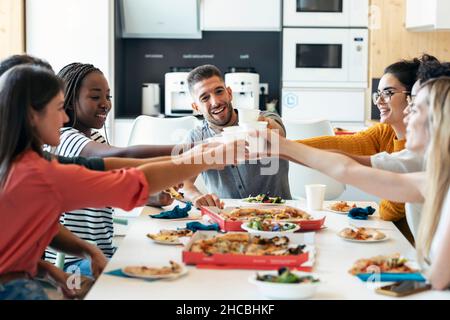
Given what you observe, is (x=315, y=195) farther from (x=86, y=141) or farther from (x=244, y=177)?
(x=86, y=141)

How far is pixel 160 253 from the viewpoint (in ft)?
6.91

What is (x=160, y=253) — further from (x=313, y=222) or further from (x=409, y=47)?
(x=409, y=47)

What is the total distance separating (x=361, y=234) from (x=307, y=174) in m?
2.15

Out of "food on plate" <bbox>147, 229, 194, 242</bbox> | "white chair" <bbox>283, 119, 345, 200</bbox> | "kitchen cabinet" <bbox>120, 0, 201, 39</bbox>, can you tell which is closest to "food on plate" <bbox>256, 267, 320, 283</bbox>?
"food on plate" <bbox>147, 229, 194, 242</bbox>

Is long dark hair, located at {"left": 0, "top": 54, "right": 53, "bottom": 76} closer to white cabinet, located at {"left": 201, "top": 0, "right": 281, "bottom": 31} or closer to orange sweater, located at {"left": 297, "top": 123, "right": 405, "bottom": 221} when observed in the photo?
orange sweater, located at {"left": 297, "top": 123, "right": 405, "bottom": 221}

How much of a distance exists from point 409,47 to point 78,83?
3.84 metres

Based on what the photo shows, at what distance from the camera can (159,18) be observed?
628cm

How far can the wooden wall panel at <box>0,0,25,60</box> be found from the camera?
18.2ft

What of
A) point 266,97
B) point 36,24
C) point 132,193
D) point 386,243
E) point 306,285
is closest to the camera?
point 306,285

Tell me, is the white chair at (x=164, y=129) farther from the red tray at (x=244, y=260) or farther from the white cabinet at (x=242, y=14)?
the red tray at (x=244, y=260)

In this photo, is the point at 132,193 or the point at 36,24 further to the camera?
the point at 36,24

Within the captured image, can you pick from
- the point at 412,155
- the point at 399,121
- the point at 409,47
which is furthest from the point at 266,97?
the point at 412,155

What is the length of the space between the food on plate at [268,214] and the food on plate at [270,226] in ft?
0.38

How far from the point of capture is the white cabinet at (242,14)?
6.11 meters
